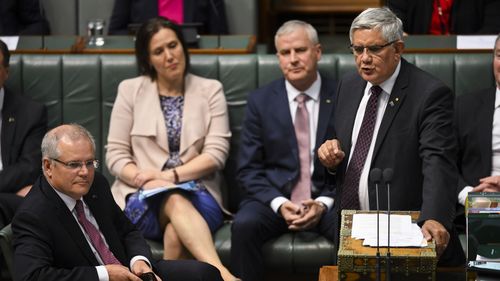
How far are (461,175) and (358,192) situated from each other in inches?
36.1

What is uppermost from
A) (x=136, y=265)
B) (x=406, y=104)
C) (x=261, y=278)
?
(x=406, y=104)

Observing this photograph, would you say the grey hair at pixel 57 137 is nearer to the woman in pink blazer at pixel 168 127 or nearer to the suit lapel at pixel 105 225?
the suit lapel at pixel 105 225

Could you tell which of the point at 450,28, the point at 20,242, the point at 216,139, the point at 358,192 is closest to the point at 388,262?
the point at 358,192

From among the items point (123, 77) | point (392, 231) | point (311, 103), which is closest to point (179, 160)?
point (123, 77)

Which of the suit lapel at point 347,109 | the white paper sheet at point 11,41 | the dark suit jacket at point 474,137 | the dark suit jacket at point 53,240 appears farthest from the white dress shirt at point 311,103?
the white paper sheet at point 11,41

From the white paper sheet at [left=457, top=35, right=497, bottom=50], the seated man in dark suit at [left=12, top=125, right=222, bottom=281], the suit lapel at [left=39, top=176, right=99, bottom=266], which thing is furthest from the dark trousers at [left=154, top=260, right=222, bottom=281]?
the white paper sheet at [left=457, top=35, right=497, bottom=50]

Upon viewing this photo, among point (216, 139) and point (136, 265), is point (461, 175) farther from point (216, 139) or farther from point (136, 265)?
point (136, 265)

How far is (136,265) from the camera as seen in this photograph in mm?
3846

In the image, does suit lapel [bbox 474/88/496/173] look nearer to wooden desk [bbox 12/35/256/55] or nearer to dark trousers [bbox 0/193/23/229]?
wooden desk [bbox 12/35/256/55]

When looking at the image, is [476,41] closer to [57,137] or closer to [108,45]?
[108,45]

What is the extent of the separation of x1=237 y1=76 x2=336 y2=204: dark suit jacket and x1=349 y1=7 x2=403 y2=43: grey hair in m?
1.06

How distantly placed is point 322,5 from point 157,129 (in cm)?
262

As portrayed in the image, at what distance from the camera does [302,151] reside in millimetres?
4957

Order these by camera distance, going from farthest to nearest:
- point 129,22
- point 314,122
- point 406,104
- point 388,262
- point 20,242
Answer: point 129,22
point 314,122
point 406,104
point 20,242
point 388,262
